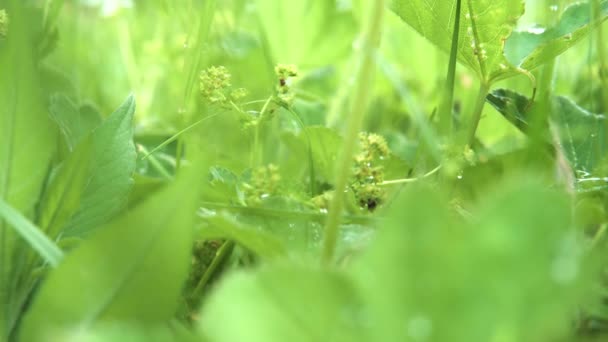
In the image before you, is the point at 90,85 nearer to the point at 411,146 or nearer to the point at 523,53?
the point at 411,146

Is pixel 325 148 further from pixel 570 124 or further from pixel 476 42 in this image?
pixel 570 124

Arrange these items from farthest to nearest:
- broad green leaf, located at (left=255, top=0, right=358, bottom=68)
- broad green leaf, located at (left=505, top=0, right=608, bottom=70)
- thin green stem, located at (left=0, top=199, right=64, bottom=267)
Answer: broad green leaf, located at (left=255, top=0, right=358, bottom=68) → broad green leaf, located at (left=505, top=0, right=608, bottom=70) → thin green stem, located at (left=0, top=199, right=64, bottom=267)

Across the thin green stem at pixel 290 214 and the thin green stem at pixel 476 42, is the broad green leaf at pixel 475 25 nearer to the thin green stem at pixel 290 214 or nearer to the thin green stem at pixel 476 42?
the thin green stem at pixel 476 42

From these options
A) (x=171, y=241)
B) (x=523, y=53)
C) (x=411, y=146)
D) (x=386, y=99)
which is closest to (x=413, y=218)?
(x=171, y=241)

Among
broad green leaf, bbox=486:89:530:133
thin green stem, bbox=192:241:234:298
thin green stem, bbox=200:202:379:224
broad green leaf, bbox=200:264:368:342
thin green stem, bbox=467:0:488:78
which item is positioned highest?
thin green stem, bbox=467:0:488:78

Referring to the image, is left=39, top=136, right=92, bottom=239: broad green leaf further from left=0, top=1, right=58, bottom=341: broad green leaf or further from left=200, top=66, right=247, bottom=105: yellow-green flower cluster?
left=200, top=66, right=247, bottom=105: yellow-green flower cluster

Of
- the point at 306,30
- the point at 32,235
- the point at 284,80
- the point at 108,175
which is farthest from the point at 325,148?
the point at 306,30

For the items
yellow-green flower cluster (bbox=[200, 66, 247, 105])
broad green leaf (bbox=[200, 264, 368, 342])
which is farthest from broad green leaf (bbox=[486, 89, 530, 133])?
broad green leaf (bbox=[200, 264, 368, 342])
